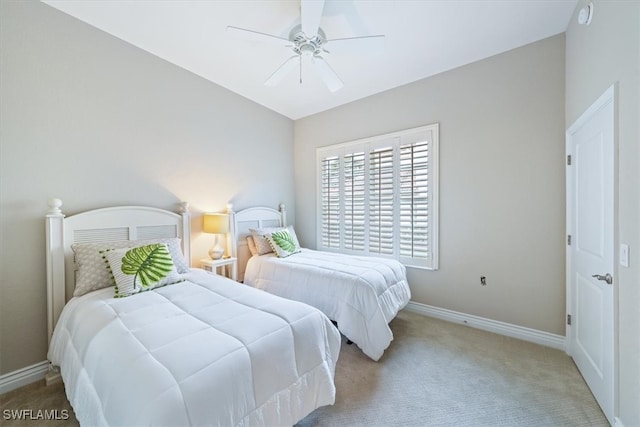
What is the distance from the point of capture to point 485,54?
2.78 meters

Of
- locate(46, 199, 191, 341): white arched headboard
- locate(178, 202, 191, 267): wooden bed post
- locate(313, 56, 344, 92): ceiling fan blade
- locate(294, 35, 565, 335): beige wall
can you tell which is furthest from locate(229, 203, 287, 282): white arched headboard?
locate(294, 35, 565, 335): beige wall

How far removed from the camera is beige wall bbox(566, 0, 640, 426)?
4.40 feet

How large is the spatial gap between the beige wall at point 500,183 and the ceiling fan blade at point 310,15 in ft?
5.82

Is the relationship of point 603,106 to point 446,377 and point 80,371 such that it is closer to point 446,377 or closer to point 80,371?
point 446,377

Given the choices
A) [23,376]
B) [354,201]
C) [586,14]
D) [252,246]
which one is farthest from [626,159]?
[23,376]

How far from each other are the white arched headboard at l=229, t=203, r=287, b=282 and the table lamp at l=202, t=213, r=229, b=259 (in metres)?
0.28

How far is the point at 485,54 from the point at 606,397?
10.1ft

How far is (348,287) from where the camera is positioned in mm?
2441

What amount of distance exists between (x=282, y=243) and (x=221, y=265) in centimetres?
79

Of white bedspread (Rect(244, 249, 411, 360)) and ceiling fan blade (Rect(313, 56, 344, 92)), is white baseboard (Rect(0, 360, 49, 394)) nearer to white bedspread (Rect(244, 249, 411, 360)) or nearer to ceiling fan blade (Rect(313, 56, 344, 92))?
white bedspread (Rect(244, 249, 411, 360))

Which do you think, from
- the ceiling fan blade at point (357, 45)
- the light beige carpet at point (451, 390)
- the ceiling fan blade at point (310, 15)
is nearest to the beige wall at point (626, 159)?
the light beige carpet at point (451, 390)

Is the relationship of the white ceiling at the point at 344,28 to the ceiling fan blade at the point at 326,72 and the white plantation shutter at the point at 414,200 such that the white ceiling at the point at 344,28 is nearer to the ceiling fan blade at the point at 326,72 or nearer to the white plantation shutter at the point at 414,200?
the ceiling fan blade at the point at 326,72

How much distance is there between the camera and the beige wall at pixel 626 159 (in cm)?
134

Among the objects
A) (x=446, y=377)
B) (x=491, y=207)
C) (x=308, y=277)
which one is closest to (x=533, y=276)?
(x=491, y=207)
